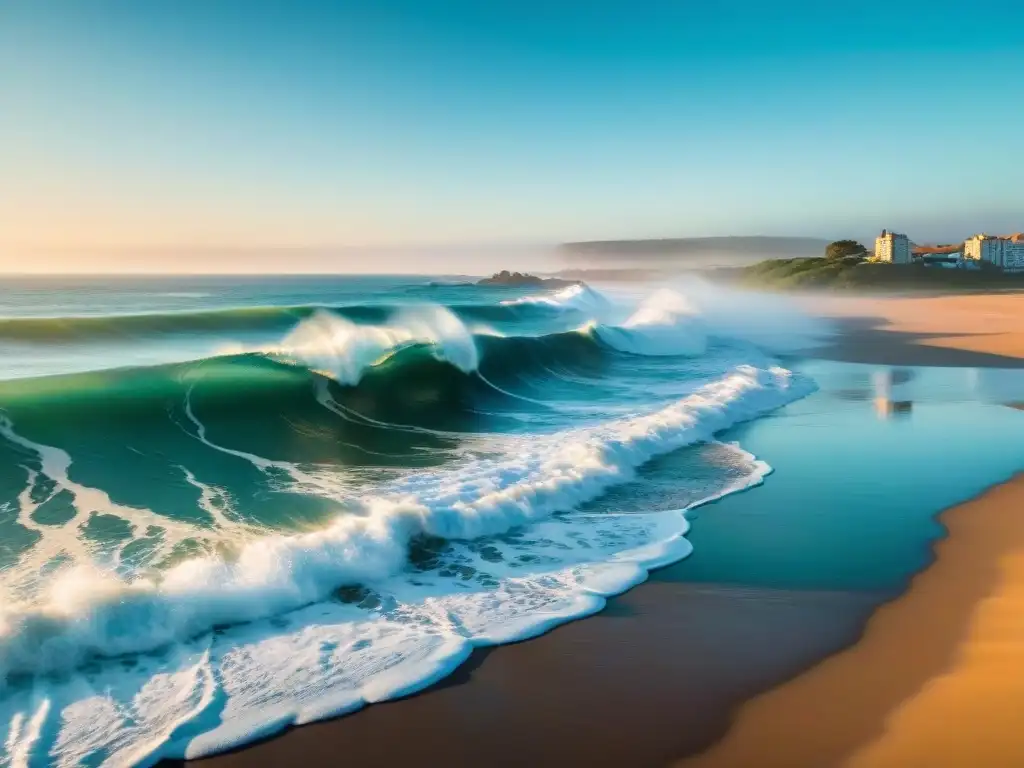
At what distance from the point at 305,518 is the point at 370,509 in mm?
470

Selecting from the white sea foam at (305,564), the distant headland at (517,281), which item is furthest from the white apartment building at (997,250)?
the white sea foam at (305,564)

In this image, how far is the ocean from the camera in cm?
346

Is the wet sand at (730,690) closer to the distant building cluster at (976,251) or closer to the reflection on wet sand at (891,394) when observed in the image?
the reflection on wet sand at (891,394)

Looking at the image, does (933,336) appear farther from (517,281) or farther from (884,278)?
(517,281)

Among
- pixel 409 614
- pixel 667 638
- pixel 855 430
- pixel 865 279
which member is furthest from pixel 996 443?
pixel 865 279

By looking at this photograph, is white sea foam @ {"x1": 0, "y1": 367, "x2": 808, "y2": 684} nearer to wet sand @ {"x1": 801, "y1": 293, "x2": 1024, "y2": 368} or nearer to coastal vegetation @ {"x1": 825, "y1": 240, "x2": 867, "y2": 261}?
wet sand @ {"x1": 801, "y1": 293, "x2": 1024, "y2": 368}

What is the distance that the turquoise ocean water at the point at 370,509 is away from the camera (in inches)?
139

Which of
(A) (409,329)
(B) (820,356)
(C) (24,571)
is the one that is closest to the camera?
(C) (24,571)

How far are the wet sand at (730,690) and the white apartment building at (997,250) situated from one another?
90.8 meters

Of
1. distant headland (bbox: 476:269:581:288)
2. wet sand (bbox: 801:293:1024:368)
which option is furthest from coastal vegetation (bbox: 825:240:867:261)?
wet sand (bbox: 801:293:1024:368)

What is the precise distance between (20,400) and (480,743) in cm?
867

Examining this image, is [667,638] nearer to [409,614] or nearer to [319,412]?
[409,614]

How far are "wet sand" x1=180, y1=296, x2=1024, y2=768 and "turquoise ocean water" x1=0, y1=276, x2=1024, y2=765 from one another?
0.68 feet

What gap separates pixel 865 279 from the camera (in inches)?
2371
